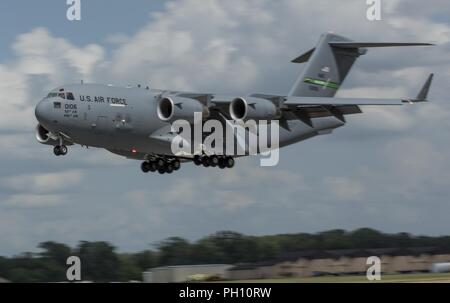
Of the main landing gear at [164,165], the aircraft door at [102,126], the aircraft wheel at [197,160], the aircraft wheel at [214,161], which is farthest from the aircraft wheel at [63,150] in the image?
the aircraft wheel at [214,161]

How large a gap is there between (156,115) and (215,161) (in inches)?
100.0

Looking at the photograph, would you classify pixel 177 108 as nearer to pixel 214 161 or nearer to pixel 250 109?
pixel 250 109

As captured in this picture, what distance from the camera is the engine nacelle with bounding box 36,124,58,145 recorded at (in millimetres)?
28297

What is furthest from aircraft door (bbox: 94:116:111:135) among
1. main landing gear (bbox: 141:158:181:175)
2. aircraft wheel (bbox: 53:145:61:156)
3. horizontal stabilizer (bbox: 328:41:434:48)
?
horizontal stabilizer (bbox: 328:41:434:48)

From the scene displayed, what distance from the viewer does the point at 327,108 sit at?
28750 mm

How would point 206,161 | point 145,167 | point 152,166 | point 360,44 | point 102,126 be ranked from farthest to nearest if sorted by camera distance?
point 360,44
point 145,167
point 152,166
point 206,161
point 102,126

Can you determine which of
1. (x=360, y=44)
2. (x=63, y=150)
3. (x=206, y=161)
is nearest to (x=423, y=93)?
(x=360, y=44)

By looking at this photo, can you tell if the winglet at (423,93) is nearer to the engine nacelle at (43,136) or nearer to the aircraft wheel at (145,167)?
the aircraft wheel at (145,167)

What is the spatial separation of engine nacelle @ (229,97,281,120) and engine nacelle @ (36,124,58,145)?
5300 millimetres

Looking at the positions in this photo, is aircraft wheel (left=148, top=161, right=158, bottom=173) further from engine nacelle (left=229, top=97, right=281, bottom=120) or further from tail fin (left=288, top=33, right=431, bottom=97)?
tail fin (left=288, top=33, right=431, bottom=97)

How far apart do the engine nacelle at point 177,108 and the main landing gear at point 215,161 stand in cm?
160

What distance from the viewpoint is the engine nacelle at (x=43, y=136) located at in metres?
28.3

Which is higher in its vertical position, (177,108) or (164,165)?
(177,108)

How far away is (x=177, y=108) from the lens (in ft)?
89.7
